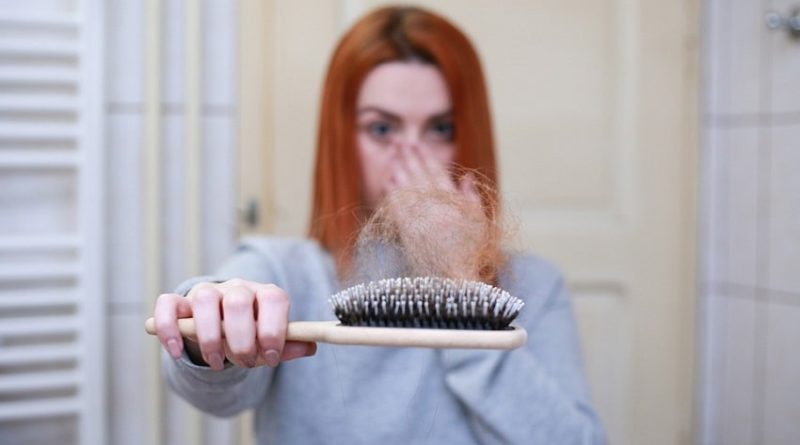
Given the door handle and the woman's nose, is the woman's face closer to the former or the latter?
the woman's nose

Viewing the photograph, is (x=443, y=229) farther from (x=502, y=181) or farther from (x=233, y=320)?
(x=502, y=181)

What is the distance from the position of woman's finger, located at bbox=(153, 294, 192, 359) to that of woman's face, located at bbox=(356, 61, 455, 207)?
300 mm

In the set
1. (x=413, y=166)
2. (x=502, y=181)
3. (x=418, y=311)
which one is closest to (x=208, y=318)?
(x=418, y=311)

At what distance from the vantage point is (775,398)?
44.2 inches

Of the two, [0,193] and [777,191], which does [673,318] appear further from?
[0,193]

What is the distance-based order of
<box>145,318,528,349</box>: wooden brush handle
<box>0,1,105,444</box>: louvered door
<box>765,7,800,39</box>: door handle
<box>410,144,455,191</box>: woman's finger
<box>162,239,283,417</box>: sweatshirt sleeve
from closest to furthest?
<box>145,318,528,349</box>: wooden brush handle, <box>162,239,283,417</box>: sweatshirt sleeve, <box>410,144,455,191</box>: woman's finger, <box>0,1,105,444</box>: louvered door, <box>765,7,800,39</box>: door handle

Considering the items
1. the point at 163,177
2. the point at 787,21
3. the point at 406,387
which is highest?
the point at 787,21

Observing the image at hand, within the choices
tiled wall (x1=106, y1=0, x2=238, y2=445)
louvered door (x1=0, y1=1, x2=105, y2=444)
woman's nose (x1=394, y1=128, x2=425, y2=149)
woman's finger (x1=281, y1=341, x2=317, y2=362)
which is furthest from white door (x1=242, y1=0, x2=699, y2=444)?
woman's finger (x1=281, y1=341, x2=317, y2=362)

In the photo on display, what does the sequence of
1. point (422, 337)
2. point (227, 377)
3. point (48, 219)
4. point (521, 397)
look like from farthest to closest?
point (48, 219) → point (521, 397) → point (227, 377) → point (422, 337)

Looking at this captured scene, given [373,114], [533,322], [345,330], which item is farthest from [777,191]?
[345,330]

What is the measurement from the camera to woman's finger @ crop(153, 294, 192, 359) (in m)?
0.45

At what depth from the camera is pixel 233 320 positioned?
1.45 feet

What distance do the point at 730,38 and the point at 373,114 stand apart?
0.72 meters

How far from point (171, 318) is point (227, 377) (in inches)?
6.0
